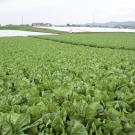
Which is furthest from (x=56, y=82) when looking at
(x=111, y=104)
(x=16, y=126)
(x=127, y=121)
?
(x=16, y=126)

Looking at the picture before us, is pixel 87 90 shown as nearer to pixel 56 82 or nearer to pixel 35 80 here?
pixel 56 82

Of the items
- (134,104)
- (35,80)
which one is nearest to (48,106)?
(134,104)

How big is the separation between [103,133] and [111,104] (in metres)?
0.65

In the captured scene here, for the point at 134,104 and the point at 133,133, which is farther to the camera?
the point at 134,104

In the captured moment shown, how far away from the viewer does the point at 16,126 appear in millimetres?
2686

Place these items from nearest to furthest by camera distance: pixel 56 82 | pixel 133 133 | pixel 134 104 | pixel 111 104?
pixel 133 133 < pixel 111 104 < pixel 134 104 < pixel 56 82

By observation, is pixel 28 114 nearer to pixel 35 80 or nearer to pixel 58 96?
pixel 58 96

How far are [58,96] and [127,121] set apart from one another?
883 mm

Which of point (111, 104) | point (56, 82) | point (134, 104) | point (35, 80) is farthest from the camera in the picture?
point (35, 80)

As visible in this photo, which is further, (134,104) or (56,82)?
(56,82)

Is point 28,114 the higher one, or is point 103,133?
point 28,114

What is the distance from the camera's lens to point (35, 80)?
5.76 metres

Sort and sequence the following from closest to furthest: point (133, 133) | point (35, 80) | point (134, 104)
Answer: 1. point (133, 133)
2. point (134, 104)
3. point (35, 80)

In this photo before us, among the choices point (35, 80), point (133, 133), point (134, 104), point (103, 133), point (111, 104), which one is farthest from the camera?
point (35, 80)
